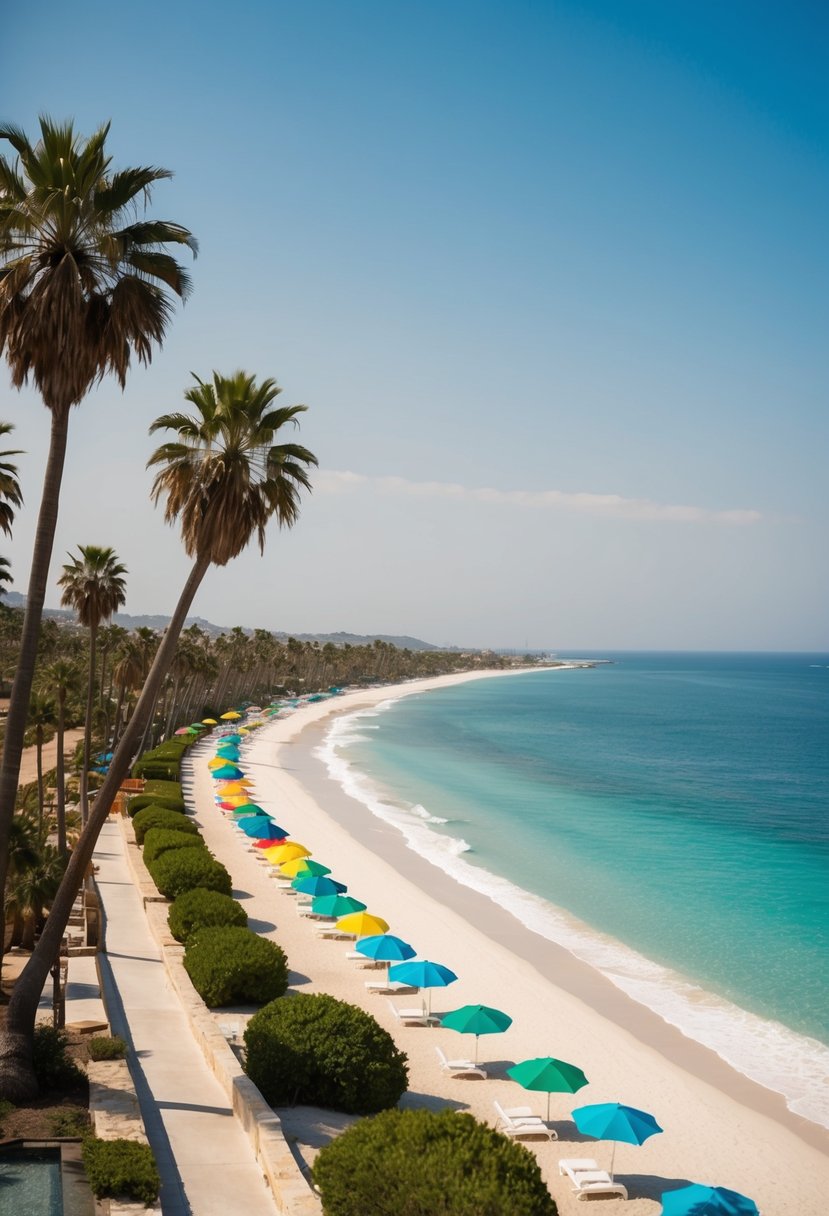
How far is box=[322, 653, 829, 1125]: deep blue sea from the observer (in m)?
23.8

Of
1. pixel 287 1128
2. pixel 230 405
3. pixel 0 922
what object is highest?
pixel 230 405

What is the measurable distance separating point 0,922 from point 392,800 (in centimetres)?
4080

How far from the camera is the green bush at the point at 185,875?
80.2 ft

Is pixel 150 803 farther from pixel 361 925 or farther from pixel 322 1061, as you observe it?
pixel 322 1061

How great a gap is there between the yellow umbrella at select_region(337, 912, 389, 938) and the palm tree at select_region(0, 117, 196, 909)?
42.6 ft

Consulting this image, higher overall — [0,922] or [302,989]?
[0,922]

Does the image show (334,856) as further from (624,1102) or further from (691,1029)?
(624,1102)

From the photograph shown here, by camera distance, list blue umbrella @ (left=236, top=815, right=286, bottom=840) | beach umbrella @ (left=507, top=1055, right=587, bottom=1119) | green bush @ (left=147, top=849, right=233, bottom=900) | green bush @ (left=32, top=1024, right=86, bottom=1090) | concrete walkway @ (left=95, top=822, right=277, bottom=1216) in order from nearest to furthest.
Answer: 1. concrete walkway @ (left=95, top=822, right=277, bottom=1216)
2. green bush @ (left=32, top=1024, right=86, bottom=1090)
3. beach umbrella @ (left=507, top=1055, right=587, bottom=1119)
4. green bush @ (left=147, top=849, right=233, bottom=900)
5. blue umbrella @ (left=236, top=815, right=286, bottom=840)

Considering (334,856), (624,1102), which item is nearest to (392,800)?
(334,856)

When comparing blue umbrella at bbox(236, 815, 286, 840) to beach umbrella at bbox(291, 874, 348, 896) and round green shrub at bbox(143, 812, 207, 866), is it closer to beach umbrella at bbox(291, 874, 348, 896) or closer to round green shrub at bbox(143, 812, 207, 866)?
round green shrub at bbox(143, 812, 207, 866)

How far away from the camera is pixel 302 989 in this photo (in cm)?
2116

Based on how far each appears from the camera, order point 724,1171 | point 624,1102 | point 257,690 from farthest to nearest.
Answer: point 257,690 < point 624,1102 < point 724,1171

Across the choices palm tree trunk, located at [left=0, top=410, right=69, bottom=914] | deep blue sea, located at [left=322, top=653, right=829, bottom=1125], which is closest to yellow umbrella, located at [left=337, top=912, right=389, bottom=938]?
deep blue sea, located at [left=322, top=653, right=829, bottom=1125]

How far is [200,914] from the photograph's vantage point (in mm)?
20781
